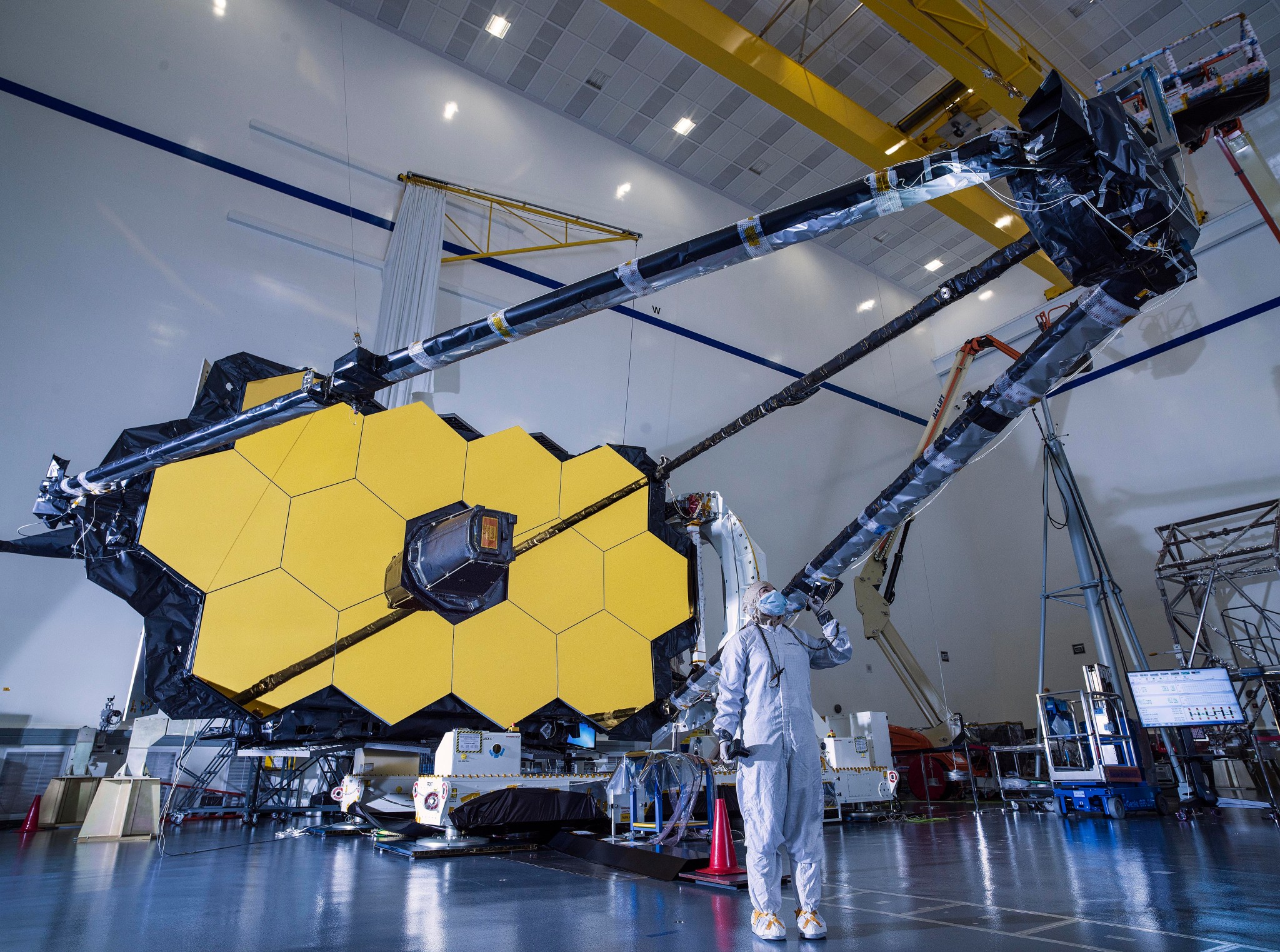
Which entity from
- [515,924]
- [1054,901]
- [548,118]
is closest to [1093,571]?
[1054,901]

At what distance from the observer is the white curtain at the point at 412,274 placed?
7.71 meters

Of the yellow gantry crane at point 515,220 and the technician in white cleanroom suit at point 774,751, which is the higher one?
the yellow gantry crane at point 515,220

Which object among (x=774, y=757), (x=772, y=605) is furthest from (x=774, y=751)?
(x=772, y=605)

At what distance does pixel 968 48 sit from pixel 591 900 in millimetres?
9827

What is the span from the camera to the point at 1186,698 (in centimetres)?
632

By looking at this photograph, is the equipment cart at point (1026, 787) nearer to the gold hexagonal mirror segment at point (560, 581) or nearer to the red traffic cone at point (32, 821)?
the gold hexagonal mirror segment at point (560, 581)

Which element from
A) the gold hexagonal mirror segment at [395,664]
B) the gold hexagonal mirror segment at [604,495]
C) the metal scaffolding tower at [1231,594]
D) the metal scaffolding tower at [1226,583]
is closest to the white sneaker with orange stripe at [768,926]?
the gold hexagonal mirror segment at [395,664]

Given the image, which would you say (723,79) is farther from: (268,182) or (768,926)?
(768,926)

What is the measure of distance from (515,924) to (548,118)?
424 inches

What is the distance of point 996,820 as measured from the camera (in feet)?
21.5

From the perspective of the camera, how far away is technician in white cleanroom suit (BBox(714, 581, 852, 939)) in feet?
8.05

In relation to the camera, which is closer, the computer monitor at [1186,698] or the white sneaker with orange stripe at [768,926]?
the white sneaker with orange stripe at [768,926]

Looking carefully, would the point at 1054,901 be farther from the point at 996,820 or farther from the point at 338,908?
the point at 996,820

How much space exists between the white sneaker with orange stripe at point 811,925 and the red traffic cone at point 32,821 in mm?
5896
